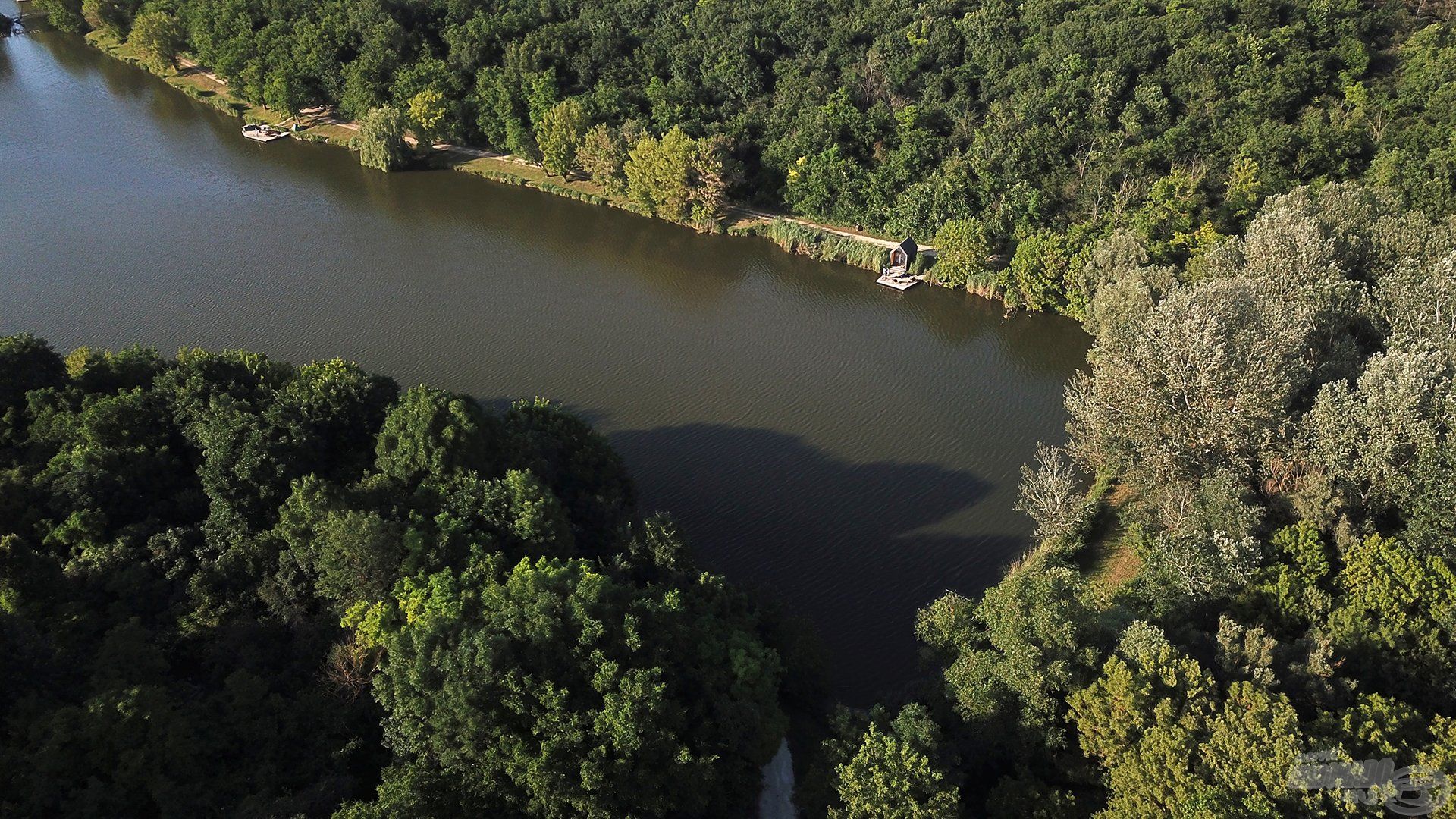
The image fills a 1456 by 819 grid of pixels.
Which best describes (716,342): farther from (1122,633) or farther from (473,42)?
(473,42)

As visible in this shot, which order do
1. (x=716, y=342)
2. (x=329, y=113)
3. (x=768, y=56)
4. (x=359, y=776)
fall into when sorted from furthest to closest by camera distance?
(x=329, y=113) → (x=768, y=56) → (x=716, y=342) → (x=359, y=776)

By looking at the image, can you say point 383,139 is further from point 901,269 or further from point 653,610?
point 653,610

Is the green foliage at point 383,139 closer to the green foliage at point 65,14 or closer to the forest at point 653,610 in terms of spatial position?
the forest at point 653,610

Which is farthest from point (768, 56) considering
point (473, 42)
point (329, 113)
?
point (329, 113)

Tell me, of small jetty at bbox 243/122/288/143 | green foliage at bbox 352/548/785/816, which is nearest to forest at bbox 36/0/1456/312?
small jetty at bbox 243/122/288/143

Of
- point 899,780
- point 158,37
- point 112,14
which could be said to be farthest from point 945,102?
point 112,14

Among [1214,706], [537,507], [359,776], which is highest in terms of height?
[1214,706]

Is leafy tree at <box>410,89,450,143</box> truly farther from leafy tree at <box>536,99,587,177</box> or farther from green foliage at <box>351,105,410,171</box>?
leafy tree at <box>536,99,587,177</box>

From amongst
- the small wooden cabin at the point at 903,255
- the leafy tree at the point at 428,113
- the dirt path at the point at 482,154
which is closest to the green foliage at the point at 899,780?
the small wooden cabin at the point at 903,255
